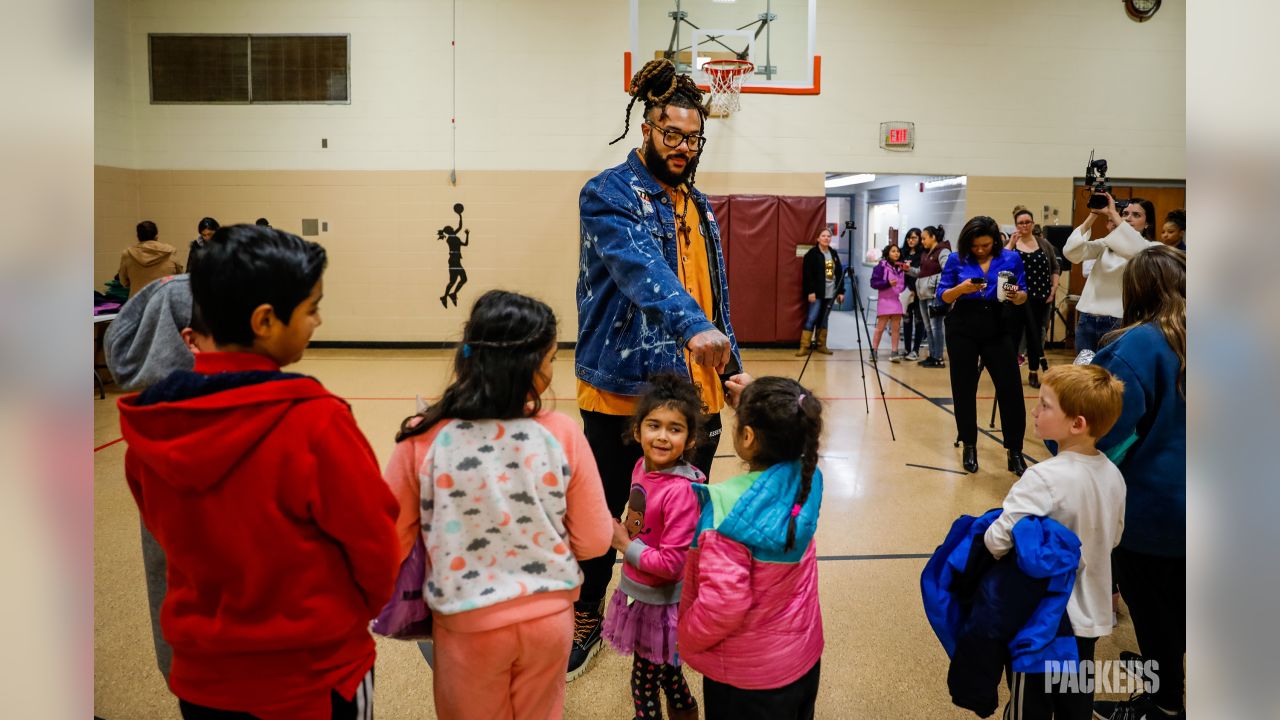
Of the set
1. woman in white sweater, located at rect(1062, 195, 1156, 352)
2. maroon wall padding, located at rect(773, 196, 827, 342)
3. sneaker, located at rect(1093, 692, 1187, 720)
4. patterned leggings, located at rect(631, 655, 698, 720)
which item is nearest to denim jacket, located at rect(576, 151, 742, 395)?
patterned leggings, located at rect(631, 655, 698, 720)

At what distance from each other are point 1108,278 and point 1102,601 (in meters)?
2.80

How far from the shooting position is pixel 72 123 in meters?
0.54

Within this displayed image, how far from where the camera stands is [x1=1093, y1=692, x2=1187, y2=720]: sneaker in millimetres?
1982

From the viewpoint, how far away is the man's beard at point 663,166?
2098 mm

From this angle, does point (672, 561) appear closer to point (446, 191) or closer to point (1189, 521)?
point (1189, 521)

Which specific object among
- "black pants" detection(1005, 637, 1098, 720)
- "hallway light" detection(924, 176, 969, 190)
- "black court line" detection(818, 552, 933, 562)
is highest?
"hallway light" detection(924, 176, 969, 190)

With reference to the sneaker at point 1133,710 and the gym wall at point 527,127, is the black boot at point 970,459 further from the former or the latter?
the gym wall at point 527,127

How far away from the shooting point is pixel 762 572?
153 cm

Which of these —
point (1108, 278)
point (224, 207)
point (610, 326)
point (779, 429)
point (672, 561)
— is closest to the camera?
point (779, 429)

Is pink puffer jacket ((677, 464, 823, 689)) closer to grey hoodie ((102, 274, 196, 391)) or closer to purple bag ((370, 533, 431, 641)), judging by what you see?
purple bag ((370, 533, 431, 641))

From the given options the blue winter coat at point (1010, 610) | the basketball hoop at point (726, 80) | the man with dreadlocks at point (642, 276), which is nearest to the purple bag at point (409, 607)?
the man with dreadlocks at point (642, 276)

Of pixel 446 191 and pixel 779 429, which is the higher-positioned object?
pixel 446 191

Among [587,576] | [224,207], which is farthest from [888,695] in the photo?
[224,207]

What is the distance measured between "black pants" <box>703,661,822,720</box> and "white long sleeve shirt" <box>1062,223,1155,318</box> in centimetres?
307
